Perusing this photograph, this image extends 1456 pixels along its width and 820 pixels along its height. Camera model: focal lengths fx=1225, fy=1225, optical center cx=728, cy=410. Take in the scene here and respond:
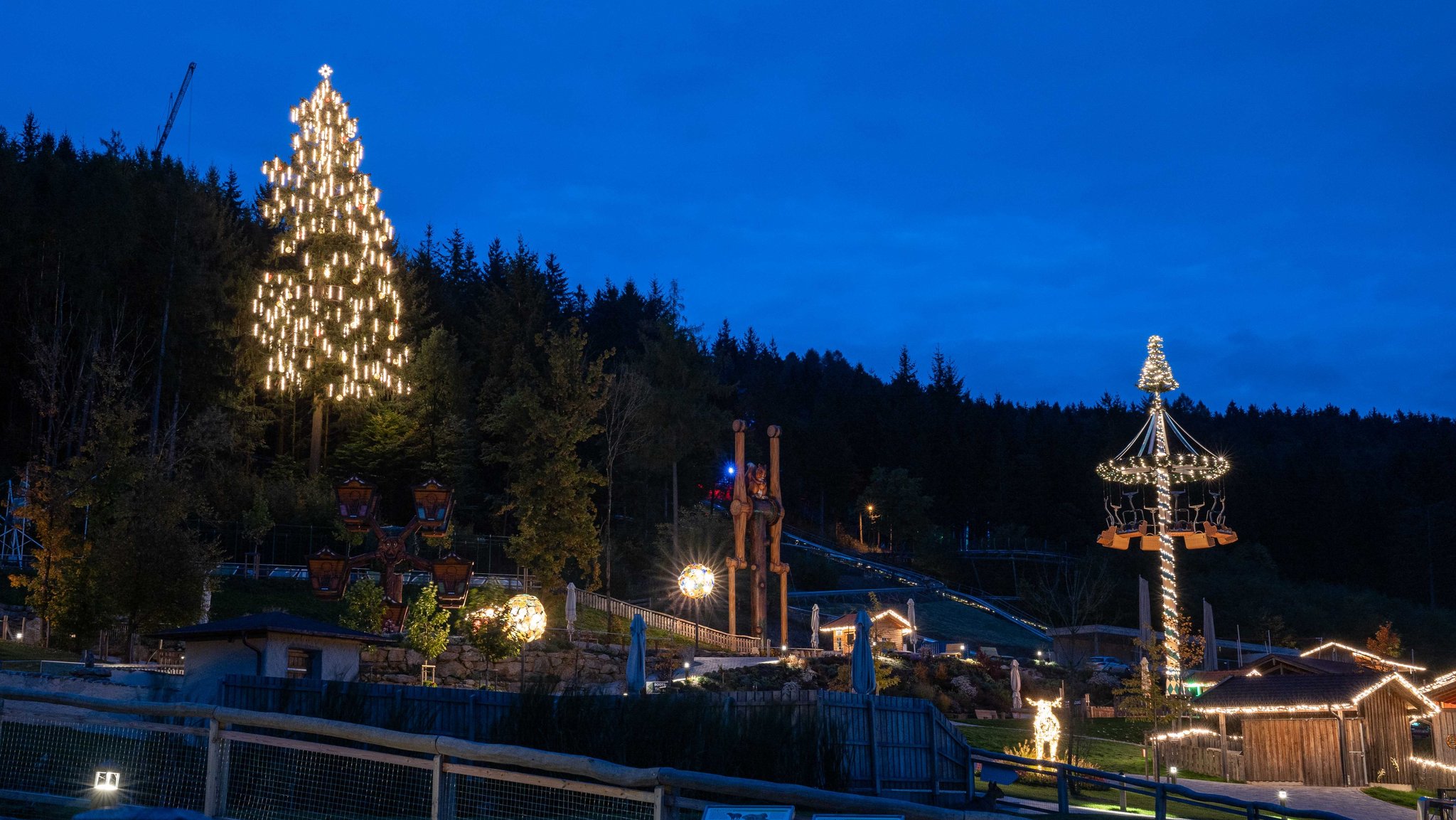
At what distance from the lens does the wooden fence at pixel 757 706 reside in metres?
15.4

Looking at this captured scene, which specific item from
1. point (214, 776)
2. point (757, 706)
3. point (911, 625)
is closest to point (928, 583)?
point (911, 625)

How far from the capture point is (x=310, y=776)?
11414mm

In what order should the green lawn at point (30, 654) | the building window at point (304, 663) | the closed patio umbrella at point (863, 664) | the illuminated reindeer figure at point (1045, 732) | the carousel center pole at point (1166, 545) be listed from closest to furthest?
the building window at point (304, 663), the closed patio umbrella at point (863, 664), the green lawn at point (30, 654), the illuminated reindeer figure at point (1045, 732), the carousel center pole at point (1166, 545)

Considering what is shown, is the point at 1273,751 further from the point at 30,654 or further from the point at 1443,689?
the point at 30,654

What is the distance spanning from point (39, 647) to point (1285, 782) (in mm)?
28008

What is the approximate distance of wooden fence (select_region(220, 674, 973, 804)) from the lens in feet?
50.4

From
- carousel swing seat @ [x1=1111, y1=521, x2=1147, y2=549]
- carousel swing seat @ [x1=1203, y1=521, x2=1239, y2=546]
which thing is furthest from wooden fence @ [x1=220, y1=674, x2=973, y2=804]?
carousel swing seat @ [x1=1203, y1=521, x2=1239, y2=546]

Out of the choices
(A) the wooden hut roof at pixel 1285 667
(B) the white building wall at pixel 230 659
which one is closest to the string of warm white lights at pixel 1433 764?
(A) the wooden hut roof at pixel 1285 667

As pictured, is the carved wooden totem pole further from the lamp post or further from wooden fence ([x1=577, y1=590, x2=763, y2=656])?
wooden fence ([x1=577, y1=590, x2=763, y2=656])

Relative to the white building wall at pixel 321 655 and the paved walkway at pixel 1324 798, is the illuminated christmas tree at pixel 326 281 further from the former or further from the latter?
the paved walkway at pixel 1324 798

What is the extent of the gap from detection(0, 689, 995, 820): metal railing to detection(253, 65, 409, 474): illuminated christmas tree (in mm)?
32504

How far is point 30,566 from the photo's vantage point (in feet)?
107

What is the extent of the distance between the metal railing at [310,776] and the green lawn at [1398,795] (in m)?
19.6

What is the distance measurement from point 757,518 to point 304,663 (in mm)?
19978
